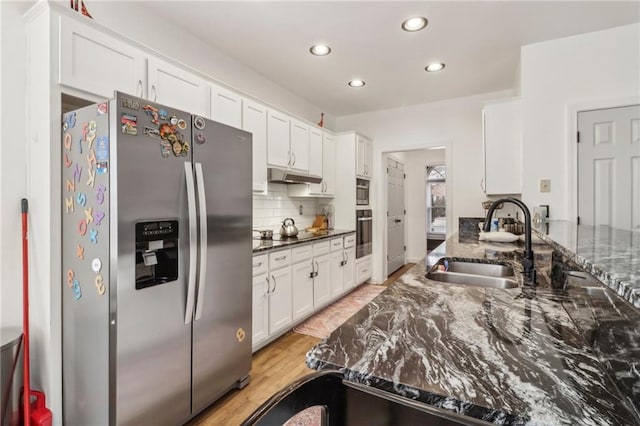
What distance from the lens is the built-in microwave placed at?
14.7 feet

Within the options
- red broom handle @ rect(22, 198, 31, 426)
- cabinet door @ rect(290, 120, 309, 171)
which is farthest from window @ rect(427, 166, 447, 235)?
red broom handle @ rect(22, 198, 31, 426)

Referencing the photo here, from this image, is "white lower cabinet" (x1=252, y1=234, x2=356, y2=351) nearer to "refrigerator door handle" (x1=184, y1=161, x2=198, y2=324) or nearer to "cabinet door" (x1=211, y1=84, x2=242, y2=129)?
"refrigerator door handle" (x1=184, y1=161, x2=198, y2=324)

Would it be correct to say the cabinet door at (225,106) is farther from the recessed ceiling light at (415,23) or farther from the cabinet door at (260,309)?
the recessed ceiling light at (415,23)

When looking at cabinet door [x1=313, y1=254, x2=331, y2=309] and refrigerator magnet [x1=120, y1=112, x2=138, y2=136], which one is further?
cabinet door [x1=313, y1=254, x2=331, y2=309]

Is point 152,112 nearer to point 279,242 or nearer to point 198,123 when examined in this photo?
point 198,123

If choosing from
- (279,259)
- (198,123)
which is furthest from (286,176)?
(198,123)

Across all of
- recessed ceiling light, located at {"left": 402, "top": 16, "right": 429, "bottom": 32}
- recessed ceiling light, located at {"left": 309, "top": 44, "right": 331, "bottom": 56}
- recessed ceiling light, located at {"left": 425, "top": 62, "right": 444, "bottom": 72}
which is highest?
recessed ceiling light, located at {"left": 425, "top": 62, "right": 444, "bottom": 72}

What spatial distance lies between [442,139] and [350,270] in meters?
2.28

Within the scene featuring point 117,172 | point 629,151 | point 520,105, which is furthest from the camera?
point 520,105

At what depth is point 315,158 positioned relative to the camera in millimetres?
3969

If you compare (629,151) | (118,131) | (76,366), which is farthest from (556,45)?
(76,366)

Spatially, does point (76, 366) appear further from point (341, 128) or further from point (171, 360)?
point (341, 128)

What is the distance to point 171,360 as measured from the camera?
162 cm

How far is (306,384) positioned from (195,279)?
4.47 ft
